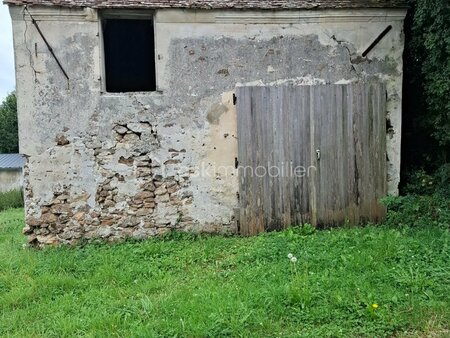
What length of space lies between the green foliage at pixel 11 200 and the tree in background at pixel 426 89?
15.3 meters

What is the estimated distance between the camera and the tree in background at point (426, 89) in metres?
4.77

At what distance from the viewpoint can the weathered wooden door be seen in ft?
18.4

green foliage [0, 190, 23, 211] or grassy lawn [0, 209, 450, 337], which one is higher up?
grassy lawn [0, 209, 450, 337]

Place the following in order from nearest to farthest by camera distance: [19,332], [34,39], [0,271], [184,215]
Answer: [19,332], [0,271], [34,39], [184,215]

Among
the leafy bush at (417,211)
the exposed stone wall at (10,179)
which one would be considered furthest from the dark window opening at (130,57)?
the exposed stone wall at (10,179)

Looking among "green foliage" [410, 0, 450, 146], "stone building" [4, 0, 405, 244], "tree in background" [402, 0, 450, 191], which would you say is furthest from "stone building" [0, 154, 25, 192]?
"green foliage" [410, 0, 450, 146]

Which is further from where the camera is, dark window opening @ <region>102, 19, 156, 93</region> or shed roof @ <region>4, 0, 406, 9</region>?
dark window opening @ <region>102, 19, 156, 93</region>

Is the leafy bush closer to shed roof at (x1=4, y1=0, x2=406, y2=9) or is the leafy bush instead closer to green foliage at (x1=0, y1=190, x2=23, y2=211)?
shed roof at (x1=4, y1=0, x2=406, y2=9)

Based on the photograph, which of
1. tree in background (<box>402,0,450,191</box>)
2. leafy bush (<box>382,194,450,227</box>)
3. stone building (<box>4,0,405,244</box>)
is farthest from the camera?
stone building (<box>4,0,405,244</box>)

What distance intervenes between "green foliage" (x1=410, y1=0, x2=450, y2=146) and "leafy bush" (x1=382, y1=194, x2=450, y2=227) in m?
0.86

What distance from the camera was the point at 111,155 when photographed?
18.3ft

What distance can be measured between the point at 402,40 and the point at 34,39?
5.49m

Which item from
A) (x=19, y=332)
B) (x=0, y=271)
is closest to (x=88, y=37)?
(x=0, y=271)

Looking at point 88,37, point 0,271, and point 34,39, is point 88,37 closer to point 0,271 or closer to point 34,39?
point 34,39
